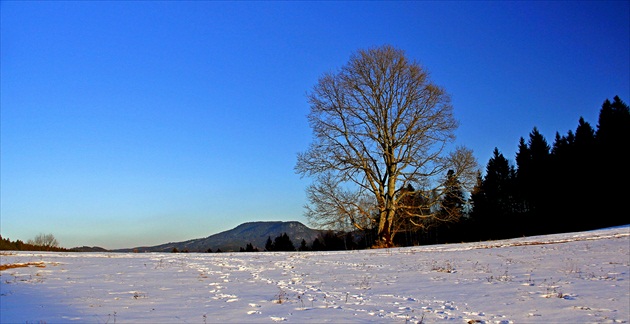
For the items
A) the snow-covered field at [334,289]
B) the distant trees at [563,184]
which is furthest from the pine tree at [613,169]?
the snow-covered field at [334,289]

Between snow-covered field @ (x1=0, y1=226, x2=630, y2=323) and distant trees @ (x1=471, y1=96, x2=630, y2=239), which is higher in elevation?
distant trees @ (x1=471, y1=96, x2=630, y2=239)

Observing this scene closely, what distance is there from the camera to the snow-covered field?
7684mm

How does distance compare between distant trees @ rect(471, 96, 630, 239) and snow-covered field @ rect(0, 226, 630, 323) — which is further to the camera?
distant trees @ rect(471, 96, 630, 239)

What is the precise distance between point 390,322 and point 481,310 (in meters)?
2.29

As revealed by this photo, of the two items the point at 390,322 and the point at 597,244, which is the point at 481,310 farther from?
the point at 597,244

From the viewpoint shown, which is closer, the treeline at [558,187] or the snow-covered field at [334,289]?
the snow-covered field at [334,289]

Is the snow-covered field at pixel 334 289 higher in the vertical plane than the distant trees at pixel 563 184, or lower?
lower

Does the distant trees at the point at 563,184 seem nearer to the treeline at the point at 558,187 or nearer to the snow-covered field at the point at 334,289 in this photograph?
the treeline at the point at 558,187

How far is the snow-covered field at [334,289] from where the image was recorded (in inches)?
303

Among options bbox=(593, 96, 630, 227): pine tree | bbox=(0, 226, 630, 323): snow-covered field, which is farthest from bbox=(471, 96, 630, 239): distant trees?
bbox=(0, 226, 630, 323): snow-covered field

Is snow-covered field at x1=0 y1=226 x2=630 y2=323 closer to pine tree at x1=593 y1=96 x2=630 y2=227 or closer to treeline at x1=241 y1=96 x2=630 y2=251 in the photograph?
treeline at x1=241 y1=96 x2=630 y2=251

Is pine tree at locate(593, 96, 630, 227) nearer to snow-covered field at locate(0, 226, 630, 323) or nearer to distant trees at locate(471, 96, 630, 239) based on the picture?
distant trees at locate(471, 96, 630, 239)

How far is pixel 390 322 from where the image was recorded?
7105 mm

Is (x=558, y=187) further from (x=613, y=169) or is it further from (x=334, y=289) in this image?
(x=334, y=289)
